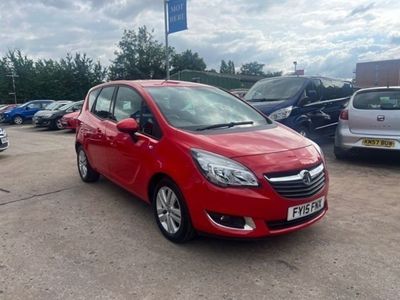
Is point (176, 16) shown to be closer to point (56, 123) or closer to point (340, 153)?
point (56, 123)

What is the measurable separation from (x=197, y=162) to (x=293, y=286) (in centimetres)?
129

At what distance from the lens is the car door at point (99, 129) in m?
5.35

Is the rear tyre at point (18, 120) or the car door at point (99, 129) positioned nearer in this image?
the car door at point (99, 129)

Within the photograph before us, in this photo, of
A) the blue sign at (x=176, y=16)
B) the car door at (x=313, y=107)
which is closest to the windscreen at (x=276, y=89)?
the car door at (x=313, y=107)

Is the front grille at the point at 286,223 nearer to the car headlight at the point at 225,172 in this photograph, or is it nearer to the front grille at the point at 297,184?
the front grille at the point at 297,184

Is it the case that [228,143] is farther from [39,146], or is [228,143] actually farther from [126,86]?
[39,146]

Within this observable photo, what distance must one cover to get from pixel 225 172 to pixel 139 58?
59.9 meters

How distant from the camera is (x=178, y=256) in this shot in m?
3.60

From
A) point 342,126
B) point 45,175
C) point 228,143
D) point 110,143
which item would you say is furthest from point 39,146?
point 228,143

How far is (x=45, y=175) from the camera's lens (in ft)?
23.8

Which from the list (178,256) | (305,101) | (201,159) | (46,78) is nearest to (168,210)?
(178,256)

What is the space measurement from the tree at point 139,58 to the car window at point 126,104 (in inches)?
2097

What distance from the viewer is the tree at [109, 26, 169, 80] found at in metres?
59.2

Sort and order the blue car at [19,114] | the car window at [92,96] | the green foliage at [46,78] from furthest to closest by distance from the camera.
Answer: the green foliage at [46,78], the blue car at [19,114], the car window at [92,96]
